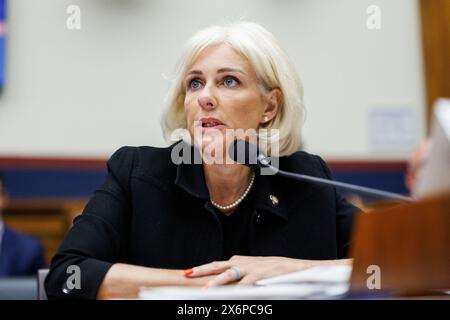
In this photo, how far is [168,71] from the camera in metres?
3.12

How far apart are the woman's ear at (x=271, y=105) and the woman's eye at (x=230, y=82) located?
101 millimetres

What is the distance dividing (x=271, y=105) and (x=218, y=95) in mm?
178

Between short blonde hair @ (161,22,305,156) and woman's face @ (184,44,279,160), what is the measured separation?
0.05ft

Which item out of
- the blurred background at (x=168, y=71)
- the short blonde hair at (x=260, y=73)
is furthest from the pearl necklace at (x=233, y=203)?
the blurred background at (x=168, y=71)

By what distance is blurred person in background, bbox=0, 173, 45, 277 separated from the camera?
2.92 m

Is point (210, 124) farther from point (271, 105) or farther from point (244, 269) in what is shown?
point (244, 269)

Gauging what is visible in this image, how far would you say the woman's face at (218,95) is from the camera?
4.39ft

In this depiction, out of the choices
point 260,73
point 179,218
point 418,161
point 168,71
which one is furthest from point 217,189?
point 168,71

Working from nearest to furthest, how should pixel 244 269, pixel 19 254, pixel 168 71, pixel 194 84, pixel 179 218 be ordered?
pixel 244 269
pixel 179 218
pixel 194 84
pixel 19 254
pixel 168 71

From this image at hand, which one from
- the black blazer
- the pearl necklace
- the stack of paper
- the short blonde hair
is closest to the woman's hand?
the stack of paper

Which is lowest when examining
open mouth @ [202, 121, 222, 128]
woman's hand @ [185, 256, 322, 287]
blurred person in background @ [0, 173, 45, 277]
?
blurred person in background @ [0, 173, 45, 277]

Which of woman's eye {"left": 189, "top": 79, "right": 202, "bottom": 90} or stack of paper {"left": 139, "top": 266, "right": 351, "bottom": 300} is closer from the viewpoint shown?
stack of paper {"left": 139, "top": 266, "right": 351, "bottom": 300}

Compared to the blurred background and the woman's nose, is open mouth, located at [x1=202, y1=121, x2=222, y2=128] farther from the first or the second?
the blurred background
